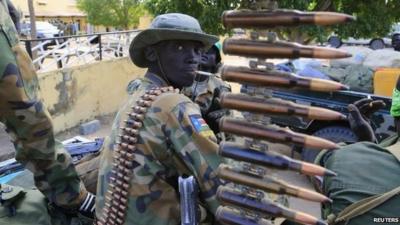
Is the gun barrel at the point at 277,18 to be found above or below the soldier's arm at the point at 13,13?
above

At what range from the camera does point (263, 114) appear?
3.78 ft

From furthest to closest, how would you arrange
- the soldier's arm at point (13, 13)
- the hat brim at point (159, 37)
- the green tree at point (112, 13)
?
the green tree at point (112, 13) → the soldier's arm at point (13, 13) → the hat brim at point (159, 37)

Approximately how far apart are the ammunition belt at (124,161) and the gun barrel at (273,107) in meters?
0.72

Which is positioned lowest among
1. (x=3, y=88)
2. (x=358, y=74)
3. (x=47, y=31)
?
(x=47, y=31)

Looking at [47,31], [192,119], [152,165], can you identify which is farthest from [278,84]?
[47,31]

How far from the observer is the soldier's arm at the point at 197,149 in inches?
67.7

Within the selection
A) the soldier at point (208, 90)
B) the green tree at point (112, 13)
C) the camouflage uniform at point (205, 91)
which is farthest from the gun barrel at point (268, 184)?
the green tree at point (112, 13)

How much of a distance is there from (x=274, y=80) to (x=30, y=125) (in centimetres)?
156

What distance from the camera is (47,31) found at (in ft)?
86.3

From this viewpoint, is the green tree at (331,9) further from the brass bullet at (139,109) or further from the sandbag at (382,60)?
the brass bullet at (139,109)

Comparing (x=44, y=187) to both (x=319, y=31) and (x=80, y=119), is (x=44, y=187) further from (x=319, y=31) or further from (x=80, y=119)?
(x=319, y=31)

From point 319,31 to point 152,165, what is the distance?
7.67 meters

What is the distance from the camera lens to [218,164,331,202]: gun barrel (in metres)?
1.11

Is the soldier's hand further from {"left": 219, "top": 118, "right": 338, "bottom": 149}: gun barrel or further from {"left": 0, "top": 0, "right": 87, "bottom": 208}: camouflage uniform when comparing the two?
{"left": 0, "top": 0, "right": 87, "bottom": 208}: camouflage uniform
